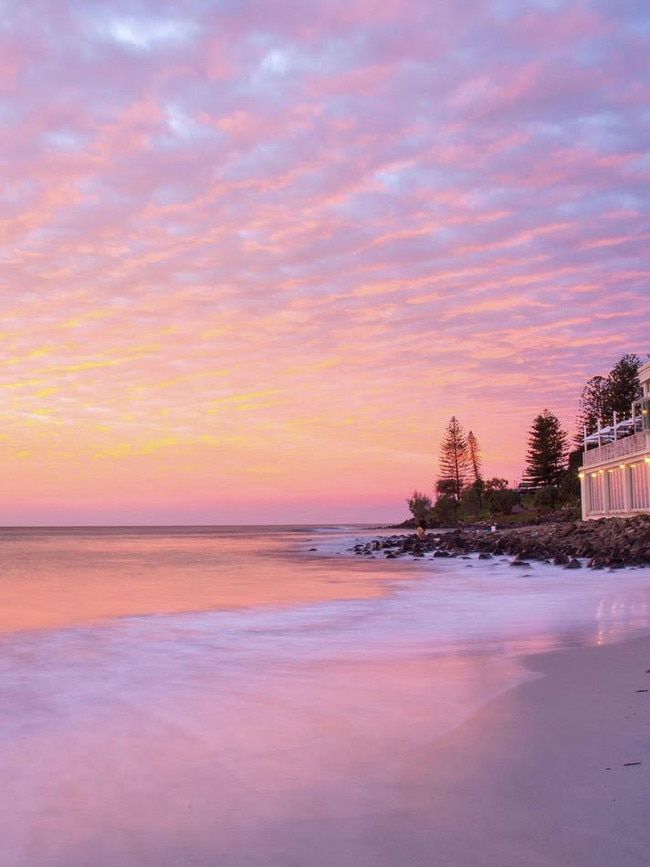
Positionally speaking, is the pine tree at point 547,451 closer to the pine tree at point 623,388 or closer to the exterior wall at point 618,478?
the pine tree at point 623,388

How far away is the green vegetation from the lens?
75.3 meters

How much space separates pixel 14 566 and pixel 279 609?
64.3ft

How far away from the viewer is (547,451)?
9438 cm

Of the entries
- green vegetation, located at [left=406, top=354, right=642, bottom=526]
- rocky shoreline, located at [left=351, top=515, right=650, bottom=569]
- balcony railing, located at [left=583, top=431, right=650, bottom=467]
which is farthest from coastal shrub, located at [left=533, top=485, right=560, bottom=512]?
rocky shoreline, located at [left=351, top=515, right=650, bottom=569]

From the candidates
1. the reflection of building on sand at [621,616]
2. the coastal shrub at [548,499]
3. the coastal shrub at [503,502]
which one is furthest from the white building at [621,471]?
the coastal shrub at [503,502]

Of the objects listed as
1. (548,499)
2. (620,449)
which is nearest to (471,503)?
(548,499)

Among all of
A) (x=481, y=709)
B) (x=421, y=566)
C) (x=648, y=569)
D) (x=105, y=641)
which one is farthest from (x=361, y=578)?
(x=481, y=709)

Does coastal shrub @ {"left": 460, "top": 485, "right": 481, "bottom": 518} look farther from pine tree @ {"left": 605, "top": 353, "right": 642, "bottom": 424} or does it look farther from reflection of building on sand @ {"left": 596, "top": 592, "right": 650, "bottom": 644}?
reflection of building on sand @ {"left": 596, "top": 592, "right": 650, "bottom": 644}

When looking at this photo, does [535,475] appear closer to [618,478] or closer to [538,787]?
[618,478]

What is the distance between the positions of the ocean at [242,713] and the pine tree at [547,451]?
82.3 metres

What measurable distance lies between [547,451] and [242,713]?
92.6 m

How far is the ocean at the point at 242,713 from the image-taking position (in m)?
3.52

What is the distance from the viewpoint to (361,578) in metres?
22.6

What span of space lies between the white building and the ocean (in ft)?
70.2
